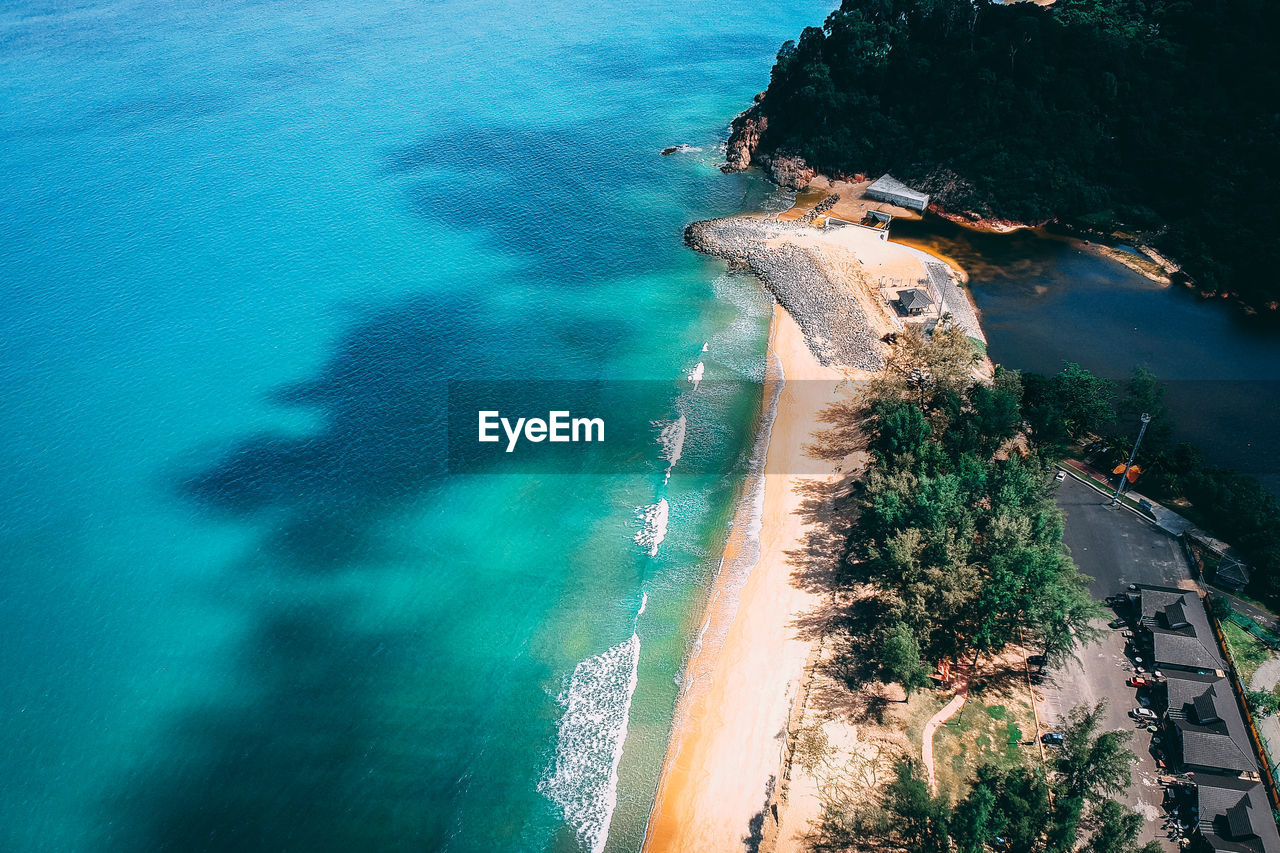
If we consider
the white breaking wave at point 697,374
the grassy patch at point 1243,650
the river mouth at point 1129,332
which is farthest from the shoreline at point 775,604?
the grassy patch at point 1243,650

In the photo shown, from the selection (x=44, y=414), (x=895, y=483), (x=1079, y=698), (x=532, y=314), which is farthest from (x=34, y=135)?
(x=1079, y=698)

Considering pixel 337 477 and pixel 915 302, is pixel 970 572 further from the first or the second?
pixel 337 477

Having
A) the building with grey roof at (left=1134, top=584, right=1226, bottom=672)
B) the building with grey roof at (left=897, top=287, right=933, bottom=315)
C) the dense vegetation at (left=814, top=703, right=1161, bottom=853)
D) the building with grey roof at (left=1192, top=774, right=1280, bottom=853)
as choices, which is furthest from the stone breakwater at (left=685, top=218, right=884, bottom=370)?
the building with grey roof at (left=1192, top=774, right=1280, bottom=853)

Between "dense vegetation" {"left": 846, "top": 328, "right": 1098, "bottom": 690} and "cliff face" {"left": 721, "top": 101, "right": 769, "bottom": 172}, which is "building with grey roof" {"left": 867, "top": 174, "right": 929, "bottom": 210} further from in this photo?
"dense vegetation" {"left": 846, "top": 328, "right": 1098, "bottom": 690}

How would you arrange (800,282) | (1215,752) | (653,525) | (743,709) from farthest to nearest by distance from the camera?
(800,282)
(653,525)
(743,709)
(1215,752)

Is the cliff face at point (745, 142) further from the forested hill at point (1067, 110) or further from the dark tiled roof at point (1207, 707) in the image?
the dark tiled roof at point (1207, 707)

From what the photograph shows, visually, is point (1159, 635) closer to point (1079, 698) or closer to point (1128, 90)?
point (1079, 698)

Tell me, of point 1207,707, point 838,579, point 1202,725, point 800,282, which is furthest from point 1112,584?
point 800,282
